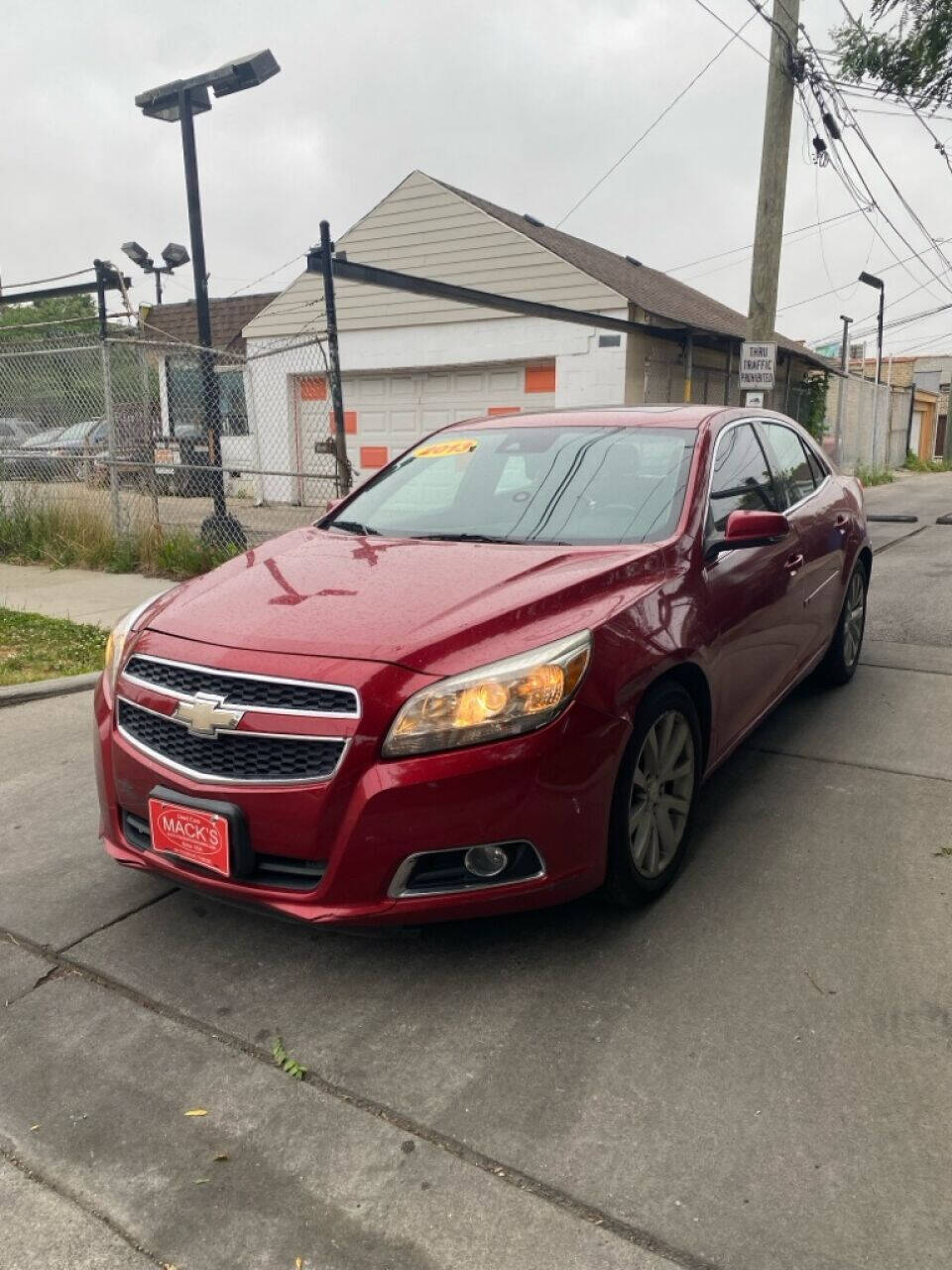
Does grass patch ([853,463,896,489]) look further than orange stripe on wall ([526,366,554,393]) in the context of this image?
Yes

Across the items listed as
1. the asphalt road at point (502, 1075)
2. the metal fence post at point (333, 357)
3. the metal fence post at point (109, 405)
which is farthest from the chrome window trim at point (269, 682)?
the metal fence post at point (109, 405)

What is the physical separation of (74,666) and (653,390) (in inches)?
483

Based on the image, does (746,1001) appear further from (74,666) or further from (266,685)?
(74,666)

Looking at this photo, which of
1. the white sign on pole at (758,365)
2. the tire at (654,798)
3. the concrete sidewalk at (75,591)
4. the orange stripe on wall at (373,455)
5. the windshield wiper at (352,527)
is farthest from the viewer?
the orange stripe on wall at (373,455)

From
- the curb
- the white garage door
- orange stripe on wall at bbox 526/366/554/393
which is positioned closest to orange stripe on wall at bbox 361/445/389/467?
the white garage door

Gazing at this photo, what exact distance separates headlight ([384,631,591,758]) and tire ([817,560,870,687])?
10.3 ft

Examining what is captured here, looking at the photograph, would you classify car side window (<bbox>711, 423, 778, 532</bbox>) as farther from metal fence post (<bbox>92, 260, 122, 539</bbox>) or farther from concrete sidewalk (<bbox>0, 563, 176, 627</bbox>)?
metal fence post (<bbox>92, 260, 122, 539</bbox>)

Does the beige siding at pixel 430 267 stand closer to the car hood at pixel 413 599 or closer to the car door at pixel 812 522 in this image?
the car door at pixel 812 522

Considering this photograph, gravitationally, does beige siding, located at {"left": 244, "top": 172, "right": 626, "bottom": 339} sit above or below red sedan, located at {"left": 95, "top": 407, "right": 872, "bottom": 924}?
above

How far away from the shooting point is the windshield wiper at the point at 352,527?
384 cm

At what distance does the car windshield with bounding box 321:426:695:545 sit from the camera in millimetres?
3498

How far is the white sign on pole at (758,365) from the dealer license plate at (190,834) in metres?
9.94

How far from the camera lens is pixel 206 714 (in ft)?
8.52

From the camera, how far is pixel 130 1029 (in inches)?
99.5
